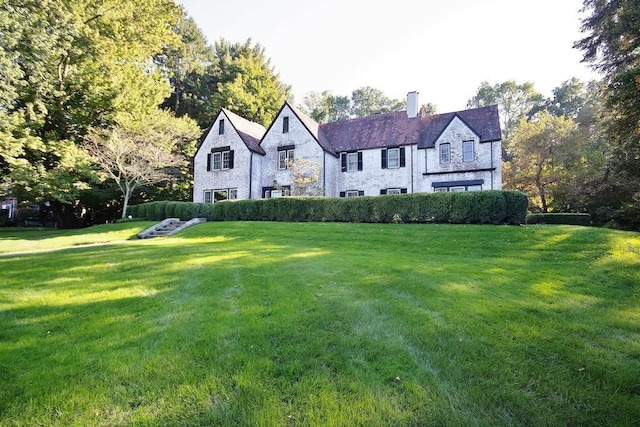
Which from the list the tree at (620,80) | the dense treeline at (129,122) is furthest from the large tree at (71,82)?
the tree at (620,80)

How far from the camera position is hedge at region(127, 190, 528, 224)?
13297 millimetres

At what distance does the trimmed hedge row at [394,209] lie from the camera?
13.3 meters

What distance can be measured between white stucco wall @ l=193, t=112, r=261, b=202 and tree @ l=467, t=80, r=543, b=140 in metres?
33.2

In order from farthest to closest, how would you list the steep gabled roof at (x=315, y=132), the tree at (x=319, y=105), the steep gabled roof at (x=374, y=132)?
the tree at (x=319, y=105), the steep gabled roof at (x=315, y=132), the steep gabled roof at (x=374, y=132)

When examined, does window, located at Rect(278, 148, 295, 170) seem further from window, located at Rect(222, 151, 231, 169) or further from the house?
window, located at Rect(222, 151, 231, 169)

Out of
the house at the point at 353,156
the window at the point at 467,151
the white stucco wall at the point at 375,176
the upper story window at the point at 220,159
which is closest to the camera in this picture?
the window at the point at 467,151

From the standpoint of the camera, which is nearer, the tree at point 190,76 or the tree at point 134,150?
the tree at point 134,150

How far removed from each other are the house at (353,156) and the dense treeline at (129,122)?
167 inches

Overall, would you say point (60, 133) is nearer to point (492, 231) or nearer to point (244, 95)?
point (244, 95)

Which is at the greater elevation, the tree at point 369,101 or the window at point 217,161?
the tree at point 369,101

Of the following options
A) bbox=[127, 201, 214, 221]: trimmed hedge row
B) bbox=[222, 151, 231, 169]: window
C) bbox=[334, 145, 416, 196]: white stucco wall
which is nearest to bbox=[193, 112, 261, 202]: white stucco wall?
bbox=[222, 151, 231, 169]: window

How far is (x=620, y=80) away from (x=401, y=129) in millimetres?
15279

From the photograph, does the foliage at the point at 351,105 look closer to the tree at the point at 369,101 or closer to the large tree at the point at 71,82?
the tree at the point at 369,101

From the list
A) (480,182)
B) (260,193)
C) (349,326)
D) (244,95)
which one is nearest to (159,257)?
(349,326)
